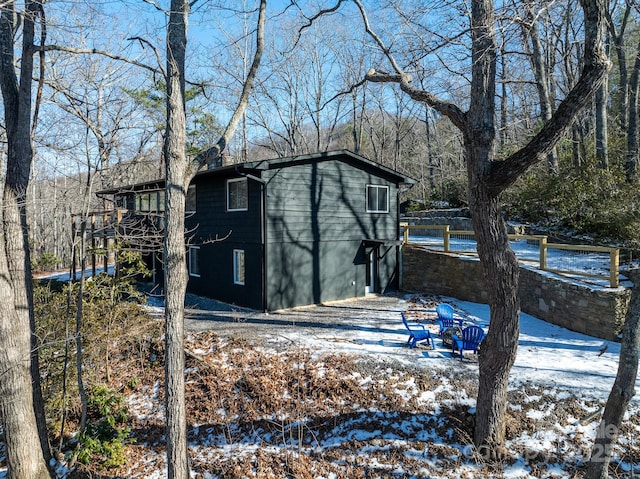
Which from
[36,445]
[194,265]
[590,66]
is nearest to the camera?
[590,66]

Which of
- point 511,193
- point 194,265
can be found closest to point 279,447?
point 194,265

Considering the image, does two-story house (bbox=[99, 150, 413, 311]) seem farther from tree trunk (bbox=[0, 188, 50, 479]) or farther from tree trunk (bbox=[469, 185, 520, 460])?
tree trunk (bbox=[469, 185, 520, 460])

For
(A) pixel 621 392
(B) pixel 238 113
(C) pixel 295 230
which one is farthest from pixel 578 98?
(C) pixel 295 230

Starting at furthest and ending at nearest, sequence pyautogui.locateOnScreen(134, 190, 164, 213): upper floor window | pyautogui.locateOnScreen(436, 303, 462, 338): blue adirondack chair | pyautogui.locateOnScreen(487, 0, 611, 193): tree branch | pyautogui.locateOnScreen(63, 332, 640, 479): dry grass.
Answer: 1. pyautogui.locateOnScreen(134, 190, 164, 213): upper floor window
2. pyautogui.locateOnScreen(436, 303, 462, 338): blue adirondack chair
3. pyautogui.locateOnScreen(63, 332, 640, 479): dry grass
4. pyautogui.locateOnScreen(487, 0, 611, 193): tree branch

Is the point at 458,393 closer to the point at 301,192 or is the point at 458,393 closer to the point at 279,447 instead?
the point at 279,447

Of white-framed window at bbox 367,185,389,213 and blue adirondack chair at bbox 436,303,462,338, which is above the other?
white-framed window at bbox 367,185,389,213

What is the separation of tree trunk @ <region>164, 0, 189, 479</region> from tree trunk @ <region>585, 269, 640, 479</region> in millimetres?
4956

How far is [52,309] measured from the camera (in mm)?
7996

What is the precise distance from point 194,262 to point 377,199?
24.1ft

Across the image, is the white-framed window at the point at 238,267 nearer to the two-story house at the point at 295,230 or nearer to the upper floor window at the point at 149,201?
the two-story house at the point at 295,230

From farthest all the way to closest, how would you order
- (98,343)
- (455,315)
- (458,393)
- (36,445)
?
(455,315) < (98,343) < (458,393) < (36,445)

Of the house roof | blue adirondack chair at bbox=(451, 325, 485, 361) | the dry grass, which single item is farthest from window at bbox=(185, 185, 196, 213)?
blue adirondack chair at bbox=(451, 325, 485, 361)

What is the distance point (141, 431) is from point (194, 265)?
337 inches

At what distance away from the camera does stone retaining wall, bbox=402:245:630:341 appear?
851cm
